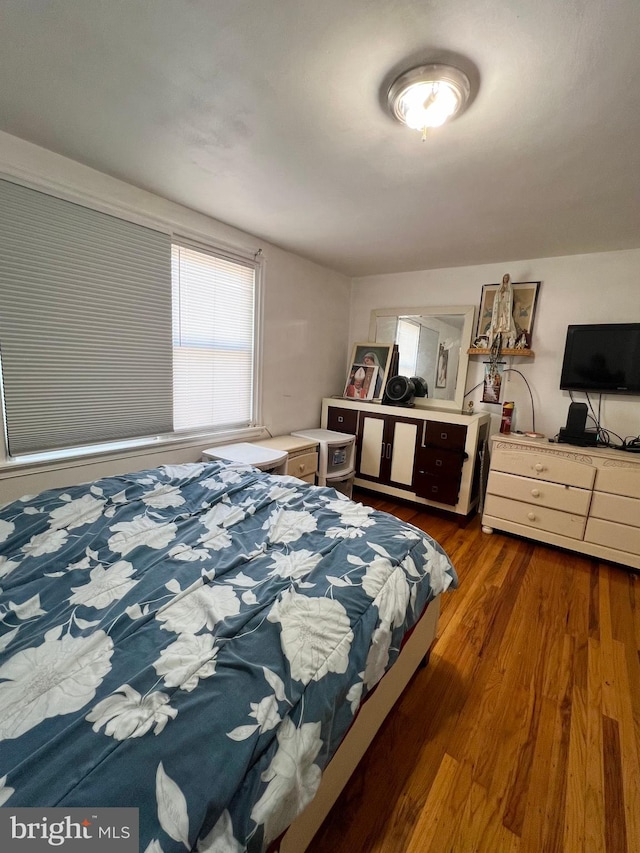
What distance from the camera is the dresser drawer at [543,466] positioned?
2496mm

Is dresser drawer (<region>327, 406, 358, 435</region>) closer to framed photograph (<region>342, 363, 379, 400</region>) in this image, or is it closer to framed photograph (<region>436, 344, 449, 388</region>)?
framed photograph (<region>342, 363, 379, 400</region>)

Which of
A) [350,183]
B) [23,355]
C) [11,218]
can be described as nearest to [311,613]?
[23,355]

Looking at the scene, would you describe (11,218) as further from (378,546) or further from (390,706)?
(390,706)

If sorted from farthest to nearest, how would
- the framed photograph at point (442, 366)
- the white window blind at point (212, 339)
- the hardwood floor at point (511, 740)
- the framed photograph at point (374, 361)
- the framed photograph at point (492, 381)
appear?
1. the framed photograph at point (374, 361)
2. the framed photograph at point (442, 366)
3. the framed photograph at point (492, 381)
4. the white window blind at point (212, 339)
5. the hardwood floor at point (511, 740)

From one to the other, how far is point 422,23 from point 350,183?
2.87 ft

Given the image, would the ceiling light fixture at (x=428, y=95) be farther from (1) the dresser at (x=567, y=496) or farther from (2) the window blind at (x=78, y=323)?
(1) the dresser at (x=567, y=496)

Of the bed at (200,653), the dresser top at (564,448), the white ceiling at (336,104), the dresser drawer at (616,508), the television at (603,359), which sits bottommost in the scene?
the dresser drawer at (616,508)

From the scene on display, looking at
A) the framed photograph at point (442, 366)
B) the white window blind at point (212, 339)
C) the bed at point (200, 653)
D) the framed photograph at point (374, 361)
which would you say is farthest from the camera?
the framed photograph at point (374, 361)

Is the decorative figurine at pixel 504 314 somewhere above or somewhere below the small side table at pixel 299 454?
above

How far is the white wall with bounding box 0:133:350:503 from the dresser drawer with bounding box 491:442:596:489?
179 cm

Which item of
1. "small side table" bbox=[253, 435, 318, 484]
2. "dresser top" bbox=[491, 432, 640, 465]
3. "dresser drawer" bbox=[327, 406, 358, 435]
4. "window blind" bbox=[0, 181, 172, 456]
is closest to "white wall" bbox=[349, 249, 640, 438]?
"dresser top" bbox=[491, 432, 640, 465]

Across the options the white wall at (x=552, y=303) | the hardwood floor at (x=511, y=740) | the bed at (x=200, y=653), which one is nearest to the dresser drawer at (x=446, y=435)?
the white wall at (x=552, y=303)

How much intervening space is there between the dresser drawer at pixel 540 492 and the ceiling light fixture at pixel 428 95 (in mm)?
2370

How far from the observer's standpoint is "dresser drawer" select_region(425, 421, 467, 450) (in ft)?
9.60
